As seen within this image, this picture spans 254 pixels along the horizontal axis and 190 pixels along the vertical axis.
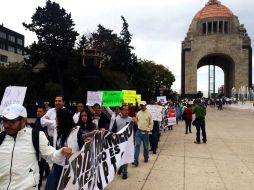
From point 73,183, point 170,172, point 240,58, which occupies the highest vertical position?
point 240,58

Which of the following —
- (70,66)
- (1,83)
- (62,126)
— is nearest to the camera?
(62,126)

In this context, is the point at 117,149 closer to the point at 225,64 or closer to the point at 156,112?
the point at 156,112

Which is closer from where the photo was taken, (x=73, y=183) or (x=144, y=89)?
(x=73, y=183)

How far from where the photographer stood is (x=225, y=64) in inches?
3880

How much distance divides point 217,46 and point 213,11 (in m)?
9.02

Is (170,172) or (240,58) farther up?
(240,58)

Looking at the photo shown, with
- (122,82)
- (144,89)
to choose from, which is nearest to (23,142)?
(122,82)

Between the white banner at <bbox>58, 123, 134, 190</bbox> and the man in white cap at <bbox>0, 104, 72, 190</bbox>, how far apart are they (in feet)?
2.78

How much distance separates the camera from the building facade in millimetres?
85363

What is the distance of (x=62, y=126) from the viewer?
18.1 feet

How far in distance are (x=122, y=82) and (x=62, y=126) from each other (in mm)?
44047

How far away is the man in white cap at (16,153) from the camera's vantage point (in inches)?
150

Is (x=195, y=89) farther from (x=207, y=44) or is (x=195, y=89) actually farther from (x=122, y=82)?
(x=122, y=82)

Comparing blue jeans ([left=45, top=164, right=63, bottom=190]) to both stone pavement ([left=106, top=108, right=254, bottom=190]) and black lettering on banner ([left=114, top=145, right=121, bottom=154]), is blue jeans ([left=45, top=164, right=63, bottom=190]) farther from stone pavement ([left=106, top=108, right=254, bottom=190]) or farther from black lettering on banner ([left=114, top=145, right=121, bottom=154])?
stone pavement ([left=106, top=108, right=254, bottom=190])
